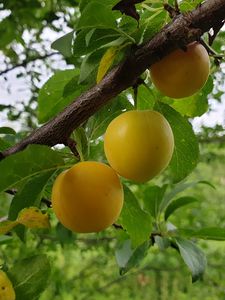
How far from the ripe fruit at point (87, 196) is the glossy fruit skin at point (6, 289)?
18cm

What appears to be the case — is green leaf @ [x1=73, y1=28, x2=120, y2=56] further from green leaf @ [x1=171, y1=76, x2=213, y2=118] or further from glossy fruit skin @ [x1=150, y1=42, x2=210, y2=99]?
green leaf @ [x1=171, y1=76, x2=213, y2=118]

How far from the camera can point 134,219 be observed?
0.86 meters

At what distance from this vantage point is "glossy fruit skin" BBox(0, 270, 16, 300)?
767 millimetres

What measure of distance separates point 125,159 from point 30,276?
Result: 0.32 meters

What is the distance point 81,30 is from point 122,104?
190mm

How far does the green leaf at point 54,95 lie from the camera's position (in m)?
0.94

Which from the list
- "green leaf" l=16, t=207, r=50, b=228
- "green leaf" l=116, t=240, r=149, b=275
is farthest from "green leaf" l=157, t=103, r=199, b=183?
"green leaf" l=116, t=240, r=149, b=275

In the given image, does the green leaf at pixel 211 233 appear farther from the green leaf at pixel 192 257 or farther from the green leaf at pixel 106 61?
the green leaf at pixel 106 61

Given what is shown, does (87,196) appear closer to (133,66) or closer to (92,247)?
(133,66)

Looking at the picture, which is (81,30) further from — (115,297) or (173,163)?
(115,297)

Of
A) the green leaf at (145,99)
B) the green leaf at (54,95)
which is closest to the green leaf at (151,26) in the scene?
the green leaf at (145,99)

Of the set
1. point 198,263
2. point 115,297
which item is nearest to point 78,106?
point 198,263

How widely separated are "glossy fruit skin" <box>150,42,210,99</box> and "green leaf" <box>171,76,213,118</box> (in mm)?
275

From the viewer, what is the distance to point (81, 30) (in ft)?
2.31
